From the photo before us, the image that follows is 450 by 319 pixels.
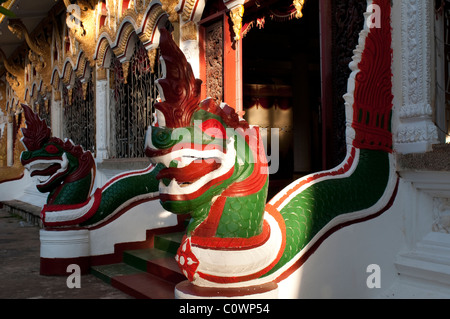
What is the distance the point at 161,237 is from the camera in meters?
4.99

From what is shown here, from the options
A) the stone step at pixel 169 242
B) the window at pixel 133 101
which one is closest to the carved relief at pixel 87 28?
the window at pixel 133 101

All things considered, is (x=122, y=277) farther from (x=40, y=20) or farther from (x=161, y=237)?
(x=40, y=20)

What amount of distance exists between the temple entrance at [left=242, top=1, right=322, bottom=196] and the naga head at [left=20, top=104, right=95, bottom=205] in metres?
4.95

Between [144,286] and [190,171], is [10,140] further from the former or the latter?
[190,171]

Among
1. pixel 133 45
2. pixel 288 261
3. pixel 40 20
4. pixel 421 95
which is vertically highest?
pixel 40 20

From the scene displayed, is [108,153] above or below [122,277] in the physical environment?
above

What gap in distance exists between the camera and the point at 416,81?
10.6ft

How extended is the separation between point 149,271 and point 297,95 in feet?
23.0

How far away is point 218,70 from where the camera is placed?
5.50 meters
